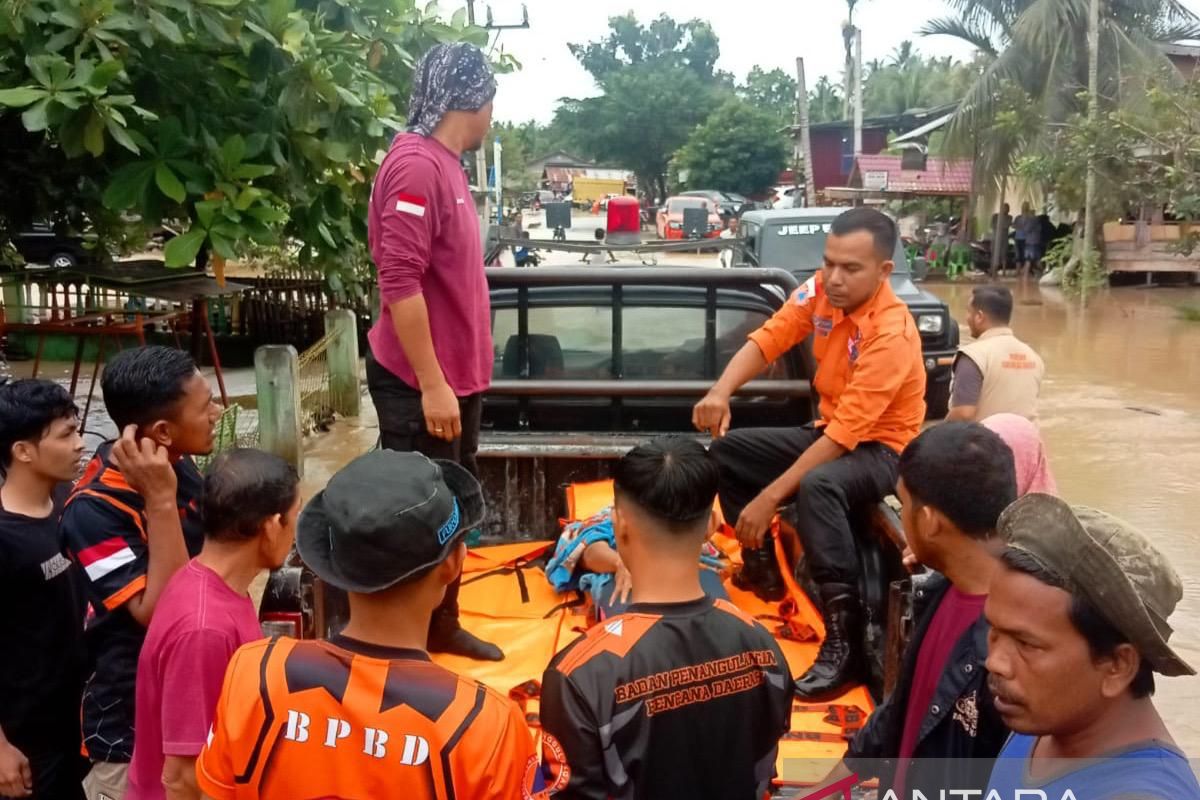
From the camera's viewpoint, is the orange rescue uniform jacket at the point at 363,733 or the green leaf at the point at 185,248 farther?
the green leaf at the point at 185,248

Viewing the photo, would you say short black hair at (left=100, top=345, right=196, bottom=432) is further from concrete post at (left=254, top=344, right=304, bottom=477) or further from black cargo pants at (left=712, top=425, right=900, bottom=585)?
concrete post at (left=254, top=344, right=304, bottom=477)

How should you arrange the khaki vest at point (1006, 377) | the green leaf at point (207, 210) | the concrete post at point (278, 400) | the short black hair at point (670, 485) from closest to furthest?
the short black hair at point (670, 485)
the green leaf at point (207, 210)
the khaki vest at point (1006, 377)
the concrete post at point (278, 400)

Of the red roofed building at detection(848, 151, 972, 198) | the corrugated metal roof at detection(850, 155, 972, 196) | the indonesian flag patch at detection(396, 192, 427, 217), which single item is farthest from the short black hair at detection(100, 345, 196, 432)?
the corrugated metal roof at detection(850, 155, 972, 196)

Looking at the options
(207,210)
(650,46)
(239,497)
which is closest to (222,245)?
(207,210)

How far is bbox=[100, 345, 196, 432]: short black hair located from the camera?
237cm

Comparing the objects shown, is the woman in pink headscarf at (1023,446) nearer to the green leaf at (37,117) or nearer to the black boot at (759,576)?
the black boot at (759,576)

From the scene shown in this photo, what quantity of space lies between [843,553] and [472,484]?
1700mm

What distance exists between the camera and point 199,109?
4.03 metres

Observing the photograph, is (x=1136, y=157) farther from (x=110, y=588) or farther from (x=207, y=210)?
(x=110, y=588)

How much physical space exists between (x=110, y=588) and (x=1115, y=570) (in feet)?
6.21

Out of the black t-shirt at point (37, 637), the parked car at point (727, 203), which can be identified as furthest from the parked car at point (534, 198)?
the black t-shirt at point (37, 637)

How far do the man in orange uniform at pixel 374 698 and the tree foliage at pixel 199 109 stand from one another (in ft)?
7.49

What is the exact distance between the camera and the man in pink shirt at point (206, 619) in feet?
6.47

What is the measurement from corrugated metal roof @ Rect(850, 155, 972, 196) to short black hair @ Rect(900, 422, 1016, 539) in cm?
2384
